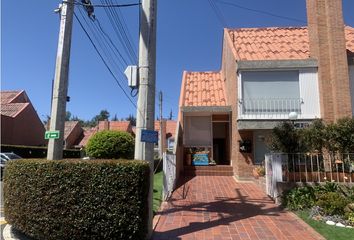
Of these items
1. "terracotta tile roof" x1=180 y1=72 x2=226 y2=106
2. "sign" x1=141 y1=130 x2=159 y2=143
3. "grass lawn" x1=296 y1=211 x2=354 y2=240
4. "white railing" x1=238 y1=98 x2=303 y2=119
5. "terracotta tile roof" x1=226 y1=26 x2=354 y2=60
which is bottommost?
"grass lawn" x1=296 y1=211 x2=354 y2=240

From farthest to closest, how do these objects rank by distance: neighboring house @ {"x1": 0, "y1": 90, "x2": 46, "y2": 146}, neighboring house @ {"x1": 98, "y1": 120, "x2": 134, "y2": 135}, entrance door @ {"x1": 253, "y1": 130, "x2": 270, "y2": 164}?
neighboring house @ {"x1": 98, "y1": 120, "x2": 134, "y2": 135}
neighboring house @ {"x1": 0, "y1": 90, "x2": 46, "y2": 146}
entrance door @ {"x1": 253, "y1": 130, "x2": 270, "y2": 164}

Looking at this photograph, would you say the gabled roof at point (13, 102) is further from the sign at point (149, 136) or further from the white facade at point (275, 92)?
the sign at point (149, 136)

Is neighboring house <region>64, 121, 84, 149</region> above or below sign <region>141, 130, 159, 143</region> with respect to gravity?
above

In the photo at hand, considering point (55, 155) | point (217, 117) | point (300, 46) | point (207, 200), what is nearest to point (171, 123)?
point (217, 117)

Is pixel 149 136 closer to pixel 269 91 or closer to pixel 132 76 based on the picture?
pixel 132 76

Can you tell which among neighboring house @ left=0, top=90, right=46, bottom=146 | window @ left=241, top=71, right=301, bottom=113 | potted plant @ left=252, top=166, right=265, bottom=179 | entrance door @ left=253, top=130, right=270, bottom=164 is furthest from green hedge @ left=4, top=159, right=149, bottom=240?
neighboring house @ left=0, top=90, right=46, bottom=146

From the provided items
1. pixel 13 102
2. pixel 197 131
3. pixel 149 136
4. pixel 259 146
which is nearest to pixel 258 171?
pixel 259 146

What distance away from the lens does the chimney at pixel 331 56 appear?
1333cm

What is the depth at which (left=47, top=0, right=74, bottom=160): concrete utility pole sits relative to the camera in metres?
7.32

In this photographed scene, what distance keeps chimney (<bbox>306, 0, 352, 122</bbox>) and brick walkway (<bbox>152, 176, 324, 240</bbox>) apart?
507 cm

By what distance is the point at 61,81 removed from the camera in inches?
294

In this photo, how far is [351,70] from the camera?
559 inches

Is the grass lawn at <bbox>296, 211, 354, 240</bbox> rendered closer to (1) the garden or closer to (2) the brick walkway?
(2) the brick walkway

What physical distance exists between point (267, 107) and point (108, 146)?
753 centimetres
